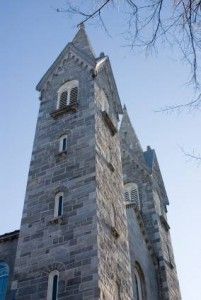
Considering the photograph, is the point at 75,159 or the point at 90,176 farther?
the point at 75,159

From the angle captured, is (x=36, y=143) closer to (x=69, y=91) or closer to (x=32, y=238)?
(x=69, y=91)

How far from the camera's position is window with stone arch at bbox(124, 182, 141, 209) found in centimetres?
2739

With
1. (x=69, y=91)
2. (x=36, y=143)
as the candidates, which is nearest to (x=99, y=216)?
(x=36, y=143)

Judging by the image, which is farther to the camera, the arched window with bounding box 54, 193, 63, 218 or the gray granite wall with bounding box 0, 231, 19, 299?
the gray granite wall with bounding box 0, 231, 19, 299

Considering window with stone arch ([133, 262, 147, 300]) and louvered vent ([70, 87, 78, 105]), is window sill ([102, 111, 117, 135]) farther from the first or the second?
window with stone arch ([133, 262, 147, 300])

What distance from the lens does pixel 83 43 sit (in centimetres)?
2641

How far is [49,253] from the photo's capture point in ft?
47.7

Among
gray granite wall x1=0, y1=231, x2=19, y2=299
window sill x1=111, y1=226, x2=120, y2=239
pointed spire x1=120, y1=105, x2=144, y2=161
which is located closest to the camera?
window sill x1=111, y1=226, x2=120, y2=239

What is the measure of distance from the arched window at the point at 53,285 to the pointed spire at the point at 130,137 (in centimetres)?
1734

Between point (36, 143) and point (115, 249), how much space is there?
21.0ft

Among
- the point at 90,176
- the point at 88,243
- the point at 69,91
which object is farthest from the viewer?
the point at 69,91

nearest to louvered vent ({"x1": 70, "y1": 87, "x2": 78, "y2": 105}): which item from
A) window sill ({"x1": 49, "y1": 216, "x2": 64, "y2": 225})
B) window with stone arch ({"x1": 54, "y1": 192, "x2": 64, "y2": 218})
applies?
window with stone arch ({"x1": 54, "y1": 192, "x2": 64, "y2": 218})

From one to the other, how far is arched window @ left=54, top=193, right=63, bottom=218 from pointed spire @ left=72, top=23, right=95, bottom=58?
1036cm

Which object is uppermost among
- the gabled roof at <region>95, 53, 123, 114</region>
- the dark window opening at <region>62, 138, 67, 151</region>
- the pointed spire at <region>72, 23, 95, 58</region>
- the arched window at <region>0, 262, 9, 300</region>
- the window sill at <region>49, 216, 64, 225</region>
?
the pointed spire at <region>72, 23, 95, 58</region>
